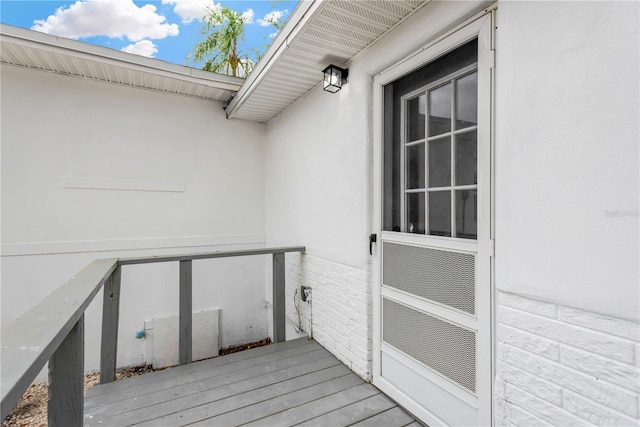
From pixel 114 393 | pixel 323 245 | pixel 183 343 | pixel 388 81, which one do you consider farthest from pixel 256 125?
pixel 114 393

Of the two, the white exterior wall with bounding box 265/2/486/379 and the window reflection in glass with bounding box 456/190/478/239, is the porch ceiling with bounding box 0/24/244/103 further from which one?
the window reflection in glass with bounding box 456/190/478/239

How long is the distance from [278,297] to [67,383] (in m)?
2.21

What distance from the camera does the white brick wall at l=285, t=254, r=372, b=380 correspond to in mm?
2520

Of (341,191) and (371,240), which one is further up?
(341,191)

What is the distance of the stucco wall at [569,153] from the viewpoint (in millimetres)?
1075

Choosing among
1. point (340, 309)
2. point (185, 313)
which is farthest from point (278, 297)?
point (185, 313)

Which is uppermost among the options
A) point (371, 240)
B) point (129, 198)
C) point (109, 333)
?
point (129, 198)

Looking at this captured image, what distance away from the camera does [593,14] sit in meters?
1.15

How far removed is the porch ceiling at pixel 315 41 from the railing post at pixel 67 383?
7.36 ft

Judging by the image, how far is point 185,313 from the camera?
2.91 m

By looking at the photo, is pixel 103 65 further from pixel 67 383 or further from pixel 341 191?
pixel 67 383

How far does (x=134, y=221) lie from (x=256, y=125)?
2066 millimetres

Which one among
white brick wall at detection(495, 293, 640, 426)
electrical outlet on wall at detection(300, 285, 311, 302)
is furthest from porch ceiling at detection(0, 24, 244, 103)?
white brick wall at detection(495, 293, 640, 426)

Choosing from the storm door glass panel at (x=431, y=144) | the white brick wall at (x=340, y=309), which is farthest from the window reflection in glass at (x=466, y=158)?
the white brick wall at (x=340, y=309)
